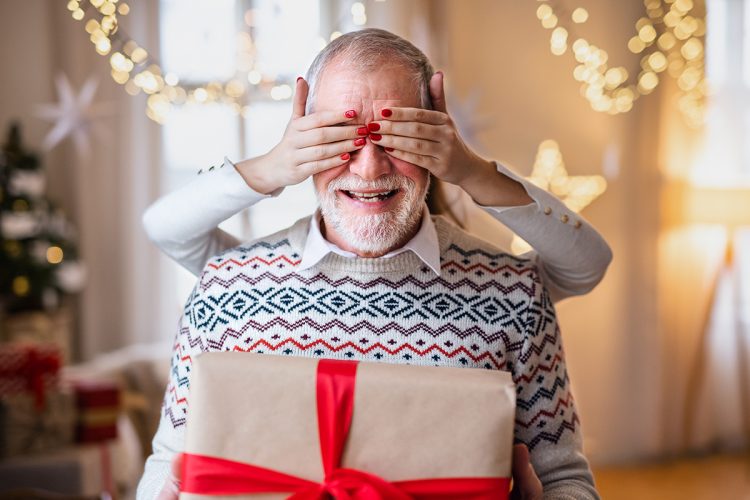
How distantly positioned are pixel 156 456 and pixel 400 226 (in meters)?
0.55

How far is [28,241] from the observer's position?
3.81 meters

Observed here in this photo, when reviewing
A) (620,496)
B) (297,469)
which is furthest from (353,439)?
(620,496)

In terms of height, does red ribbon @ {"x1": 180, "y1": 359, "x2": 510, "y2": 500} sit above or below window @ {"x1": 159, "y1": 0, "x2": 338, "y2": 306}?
below

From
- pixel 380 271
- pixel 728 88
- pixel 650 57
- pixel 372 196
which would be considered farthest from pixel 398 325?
pixel 728 88

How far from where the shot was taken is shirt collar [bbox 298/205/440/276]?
4.22ft

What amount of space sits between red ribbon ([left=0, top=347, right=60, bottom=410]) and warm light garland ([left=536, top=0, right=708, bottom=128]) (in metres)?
2.79

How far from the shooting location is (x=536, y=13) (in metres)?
4.09

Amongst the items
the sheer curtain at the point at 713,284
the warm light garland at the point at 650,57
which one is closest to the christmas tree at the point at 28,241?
the warm light garland at the point at 650,57

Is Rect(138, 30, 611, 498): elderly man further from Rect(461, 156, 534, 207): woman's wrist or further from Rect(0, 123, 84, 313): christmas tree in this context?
Rect(0, 123, 84, 313): christmas tree

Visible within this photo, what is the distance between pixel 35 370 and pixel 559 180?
2.65 meters

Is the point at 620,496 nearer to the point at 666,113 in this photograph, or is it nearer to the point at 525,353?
the point at 666,113

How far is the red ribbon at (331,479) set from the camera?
0.94m

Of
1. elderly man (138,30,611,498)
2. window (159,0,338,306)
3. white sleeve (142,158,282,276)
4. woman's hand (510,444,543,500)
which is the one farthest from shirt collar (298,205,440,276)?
window (159,0,338,306)

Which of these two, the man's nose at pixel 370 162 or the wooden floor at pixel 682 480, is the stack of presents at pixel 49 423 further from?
the wooden floor at pixel 682 480
